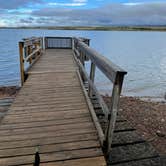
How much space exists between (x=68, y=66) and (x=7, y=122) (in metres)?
4.64

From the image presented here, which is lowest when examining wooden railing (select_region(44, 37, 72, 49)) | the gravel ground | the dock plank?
the gravel ground

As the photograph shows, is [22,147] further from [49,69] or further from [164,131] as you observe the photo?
[49,69]

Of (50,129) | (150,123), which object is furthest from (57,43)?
(50,129)

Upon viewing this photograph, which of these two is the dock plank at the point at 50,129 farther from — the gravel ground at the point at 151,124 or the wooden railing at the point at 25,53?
the gravel ground at the point at 151,124

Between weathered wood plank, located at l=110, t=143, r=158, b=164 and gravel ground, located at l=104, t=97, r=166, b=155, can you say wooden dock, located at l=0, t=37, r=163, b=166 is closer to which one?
weathered wood plank, located at l=110, t=143, r=158, b=164

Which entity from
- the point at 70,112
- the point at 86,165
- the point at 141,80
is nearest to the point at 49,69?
the point at 70,112

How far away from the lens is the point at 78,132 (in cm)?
309

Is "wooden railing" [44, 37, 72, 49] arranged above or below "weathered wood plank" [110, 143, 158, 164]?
above

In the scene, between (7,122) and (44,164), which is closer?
(44,164)

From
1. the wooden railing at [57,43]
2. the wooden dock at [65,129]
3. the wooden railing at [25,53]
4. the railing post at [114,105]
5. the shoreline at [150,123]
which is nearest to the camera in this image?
the railing post at [114,105]

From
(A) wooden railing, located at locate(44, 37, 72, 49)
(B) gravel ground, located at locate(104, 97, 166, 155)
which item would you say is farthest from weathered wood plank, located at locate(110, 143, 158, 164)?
(A) wooden railing, located at locate(44, 37, 72, 49)

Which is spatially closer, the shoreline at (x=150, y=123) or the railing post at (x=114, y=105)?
the railing post at (x=114, y=105)

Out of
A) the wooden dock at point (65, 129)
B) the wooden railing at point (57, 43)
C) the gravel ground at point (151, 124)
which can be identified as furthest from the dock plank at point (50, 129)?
the wooden railing at point (57, 43)

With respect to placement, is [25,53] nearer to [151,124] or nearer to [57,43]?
[151,124]
